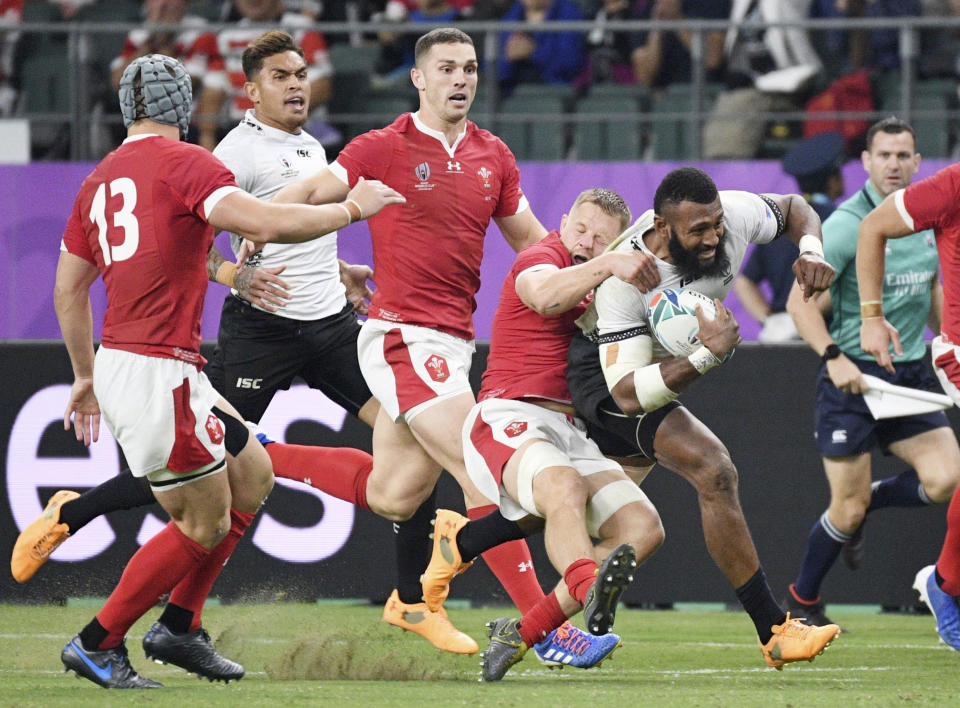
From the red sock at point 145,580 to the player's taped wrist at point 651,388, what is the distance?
1758 mm

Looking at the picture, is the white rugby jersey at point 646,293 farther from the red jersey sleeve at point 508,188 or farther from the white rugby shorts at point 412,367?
the red jersey sleeve at point 508,188

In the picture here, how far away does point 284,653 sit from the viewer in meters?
6.24

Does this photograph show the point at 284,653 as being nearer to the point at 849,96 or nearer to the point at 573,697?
the point at 573,697

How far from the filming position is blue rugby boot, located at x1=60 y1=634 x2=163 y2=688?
5.68m

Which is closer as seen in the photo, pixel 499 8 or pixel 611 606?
pixel 611 606

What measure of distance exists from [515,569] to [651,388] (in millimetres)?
1250

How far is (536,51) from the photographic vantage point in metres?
12.2

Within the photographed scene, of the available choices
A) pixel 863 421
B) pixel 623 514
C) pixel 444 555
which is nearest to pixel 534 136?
pixel 863 421

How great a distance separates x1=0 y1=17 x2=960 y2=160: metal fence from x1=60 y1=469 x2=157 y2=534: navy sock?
5.43 metres

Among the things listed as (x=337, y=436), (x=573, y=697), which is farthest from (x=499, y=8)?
(x=573, y=697)

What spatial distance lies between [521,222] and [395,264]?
70cm

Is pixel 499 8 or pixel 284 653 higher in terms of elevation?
pixel 499 8

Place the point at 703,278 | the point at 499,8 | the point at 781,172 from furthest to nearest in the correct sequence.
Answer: the point at 499,8, the point at 781,172, the point at 703,278

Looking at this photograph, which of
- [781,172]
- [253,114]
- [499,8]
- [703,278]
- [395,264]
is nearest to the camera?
[703,278]
